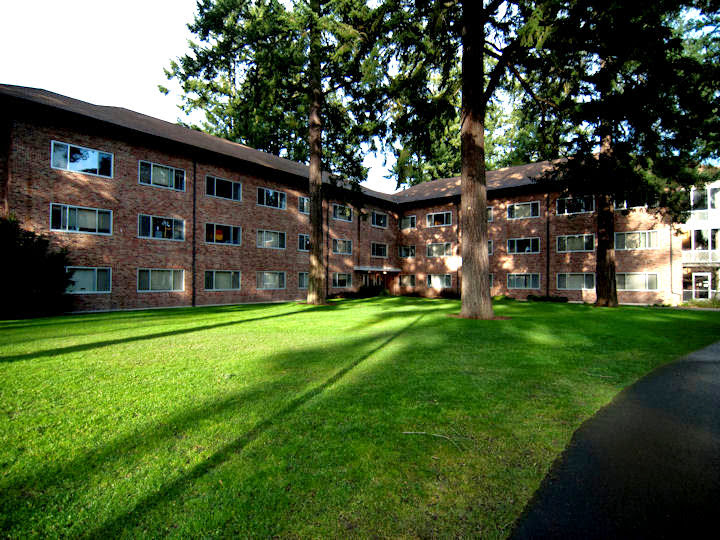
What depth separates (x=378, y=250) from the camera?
36.1 meters

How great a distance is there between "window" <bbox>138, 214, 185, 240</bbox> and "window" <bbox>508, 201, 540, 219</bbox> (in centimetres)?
2590

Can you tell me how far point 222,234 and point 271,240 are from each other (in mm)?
3855

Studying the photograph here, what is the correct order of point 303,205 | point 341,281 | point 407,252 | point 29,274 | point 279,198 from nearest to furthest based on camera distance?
point 29,274 < point 279,198 < point 303,205 < point 341,281 < point 407,252

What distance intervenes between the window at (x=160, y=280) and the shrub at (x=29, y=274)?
3679 mm

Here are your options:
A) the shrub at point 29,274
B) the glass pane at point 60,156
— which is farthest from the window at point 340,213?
the shrub at point 29,274

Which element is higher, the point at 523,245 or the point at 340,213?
the point at 340,213

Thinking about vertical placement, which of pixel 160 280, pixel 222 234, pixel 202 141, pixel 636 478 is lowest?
pixel 636 478

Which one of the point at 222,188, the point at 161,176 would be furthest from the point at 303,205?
the point at 161,176

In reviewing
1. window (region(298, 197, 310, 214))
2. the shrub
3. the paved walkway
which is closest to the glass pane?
the shrub

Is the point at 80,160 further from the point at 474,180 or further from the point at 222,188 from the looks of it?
the point at 474,180

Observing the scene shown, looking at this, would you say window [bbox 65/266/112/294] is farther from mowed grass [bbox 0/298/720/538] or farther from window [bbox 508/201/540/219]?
window [bbox 508/201/540/219]

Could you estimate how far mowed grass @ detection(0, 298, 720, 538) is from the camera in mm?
2391

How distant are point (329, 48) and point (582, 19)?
11531 millimetres

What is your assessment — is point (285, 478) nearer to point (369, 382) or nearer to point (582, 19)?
point (369, 382)
